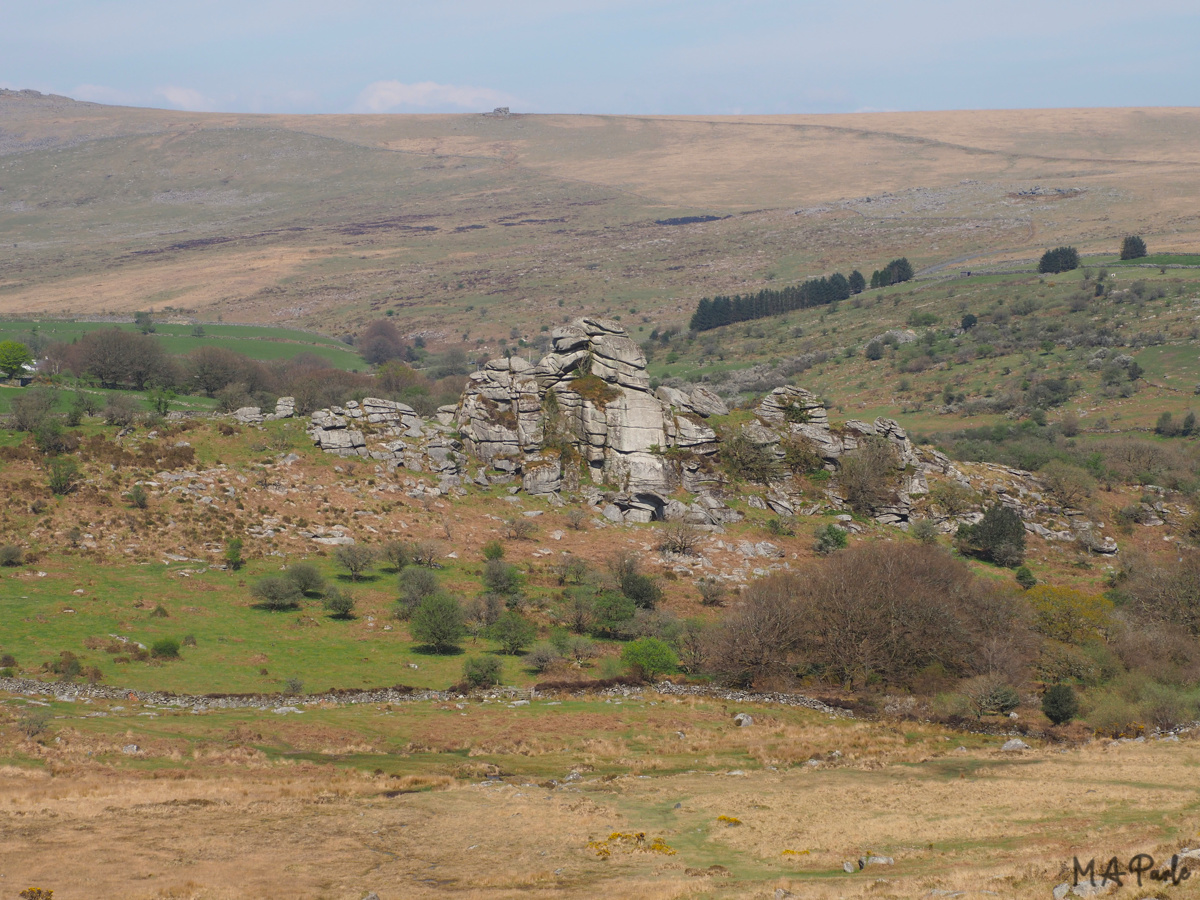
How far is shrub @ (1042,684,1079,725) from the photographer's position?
125 ft

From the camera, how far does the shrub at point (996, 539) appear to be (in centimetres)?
6366

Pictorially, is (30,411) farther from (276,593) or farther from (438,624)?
(438,624)

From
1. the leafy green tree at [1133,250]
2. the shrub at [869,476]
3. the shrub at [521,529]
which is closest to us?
the shrub at [521,529]

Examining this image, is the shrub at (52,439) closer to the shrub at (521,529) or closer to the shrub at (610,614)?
the shrub at (521,529)

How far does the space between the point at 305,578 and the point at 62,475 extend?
18.2 meters

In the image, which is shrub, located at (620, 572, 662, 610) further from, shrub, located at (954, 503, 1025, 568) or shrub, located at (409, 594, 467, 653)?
shrub, located at (954, 503, 1025, 568)

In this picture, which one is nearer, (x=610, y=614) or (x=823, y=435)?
(x=610, y=614)

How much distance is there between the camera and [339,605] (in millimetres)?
47594

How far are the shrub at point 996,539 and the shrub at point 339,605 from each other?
143 feet

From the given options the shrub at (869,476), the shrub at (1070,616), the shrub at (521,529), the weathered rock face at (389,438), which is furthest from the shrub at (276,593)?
the shrub at (869,476)

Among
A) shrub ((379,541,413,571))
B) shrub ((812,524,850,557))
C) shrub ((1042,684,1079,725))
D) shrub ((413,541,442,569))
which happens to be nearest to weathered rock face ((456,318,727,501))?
shrub ((812,524,850,557))

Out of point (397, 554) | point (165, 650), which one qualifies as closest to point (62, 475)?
point (397, 554)

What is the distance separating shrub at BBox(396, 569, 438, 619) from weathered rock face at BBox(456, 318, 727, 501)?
1771cm

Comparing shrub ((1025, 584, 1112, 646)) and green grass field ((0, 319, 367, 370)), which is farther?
green grass field ((0, 319, 367, 370))
